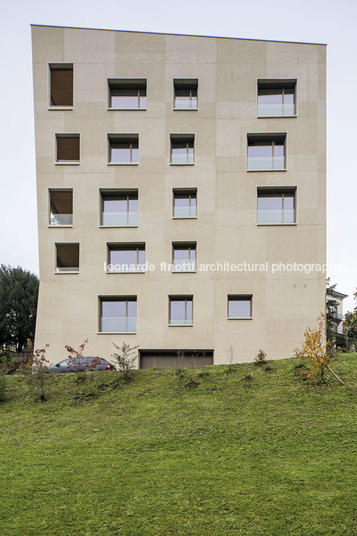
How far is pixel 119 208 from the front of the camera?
25.8 m

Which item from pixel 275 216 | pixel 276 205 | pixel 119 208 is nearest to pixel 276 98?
pixel 276 205

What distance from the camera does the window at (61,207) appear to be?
25.6m

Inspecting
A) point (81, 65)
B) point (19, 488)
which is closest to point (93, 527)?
point (19, 488)

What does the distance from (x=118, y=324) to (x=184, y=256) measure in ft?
16.3

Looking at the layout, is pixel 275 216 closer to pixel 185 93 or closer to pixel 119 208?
pixel 119 208

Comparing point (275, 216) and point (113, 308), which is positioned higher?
point (275, 216)

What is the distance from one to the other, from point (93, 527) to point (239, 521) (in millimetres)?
2056

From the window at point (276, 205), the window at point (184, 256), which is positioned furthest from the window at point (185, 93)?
the window at point (184, 256)

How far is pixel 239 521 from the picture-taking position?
6.55 meters

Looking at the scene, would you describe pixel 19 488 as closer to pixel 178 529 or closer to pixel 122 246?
pixel 178 529

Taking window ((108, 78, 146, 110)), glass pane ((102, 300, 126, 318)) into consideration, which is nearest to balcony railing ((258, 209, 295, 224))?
glass pane ((102, 300, 126, 318))

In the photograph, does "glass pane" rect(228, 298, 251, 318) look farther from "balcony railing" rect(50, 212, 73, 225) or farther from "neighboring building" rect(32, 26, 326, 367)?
"balcony railing" rect(50, 212, 73, 225)

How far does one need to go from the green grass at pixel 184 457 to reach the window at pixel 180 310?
9.37 metres

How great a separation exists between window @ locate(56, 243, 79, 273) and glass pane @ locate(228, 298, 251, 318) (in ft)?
27.5
